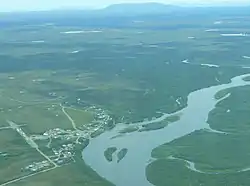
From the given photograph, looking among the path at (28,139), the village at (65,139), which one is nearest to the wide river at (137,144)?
the village at (65,139)

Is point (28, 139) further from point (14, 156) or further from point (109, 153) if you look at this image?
point (109, 153)

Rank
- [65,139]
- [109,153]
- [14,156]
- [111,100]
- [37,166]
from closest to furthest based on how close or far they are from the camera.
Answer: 1. [37,166]
2. [109,153]
3. [14,156]
4. [65,139]
5. [111,100]

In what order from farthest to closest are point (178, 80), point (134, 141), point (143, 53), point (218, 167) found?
point (143, 53) < point (178, 80) < point (134, 141) < point (218, 167)

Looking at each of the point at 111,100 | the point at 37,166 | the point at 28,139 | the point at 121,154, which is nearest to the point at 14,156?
the point at 37,166

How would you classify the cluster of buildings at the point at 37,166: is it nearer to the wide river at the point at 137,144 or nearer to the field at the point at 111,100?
the field at the point at 111,100

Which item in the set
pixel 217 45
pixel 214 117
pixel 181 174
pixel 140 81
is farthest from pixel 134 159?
pixel 217 45

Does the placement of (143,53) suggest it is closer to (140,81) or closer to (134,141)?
(140,81)

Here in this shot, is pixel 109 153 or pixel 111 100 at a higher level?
pixel 109 153
